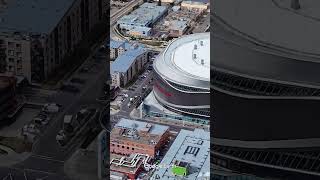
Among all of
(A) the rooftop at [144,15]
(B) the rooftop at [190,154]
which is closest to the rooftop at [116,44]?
(A) the rooftop at [144,15]

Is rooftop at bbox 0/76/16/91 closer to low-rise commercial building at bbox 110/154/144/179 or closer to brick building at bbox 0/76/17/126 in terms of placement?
brick building at bbox 0/76/17/126

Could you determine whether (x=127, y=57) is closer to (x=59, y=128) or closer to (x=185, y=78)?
(x=185, y=78)

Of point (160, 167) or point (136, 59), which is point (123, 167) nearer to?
point (160, 167)

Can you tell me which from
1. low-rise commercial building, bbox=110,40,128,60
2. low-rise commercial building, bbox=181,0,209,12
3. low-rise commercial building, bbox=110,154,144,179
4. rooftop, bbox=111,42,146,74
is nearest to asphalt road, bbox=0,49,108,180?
low-rise commercial building, bbox=110,154,144,179

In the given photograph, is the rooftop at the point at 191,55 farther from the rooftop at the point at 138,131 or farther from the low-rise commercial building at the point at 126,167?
the low-rise commercial building at the point at 126,167

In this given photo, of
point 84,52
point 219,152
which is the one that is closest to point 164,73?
point 219,152

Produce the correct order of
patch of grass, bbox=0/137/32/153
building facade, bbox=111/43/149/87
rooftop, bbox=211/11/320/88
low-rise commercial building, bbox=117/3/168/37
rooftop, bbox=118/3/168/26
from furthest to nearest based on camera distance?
rooftop, bbox=118/3/168/26 → low-rise commercial building, bbox=117/3/168/37 → building facade, bbox=111/43/149/87 → rooftop, bbox=211/11/320/88 → patch of grass, bbox=0/137/32/153
